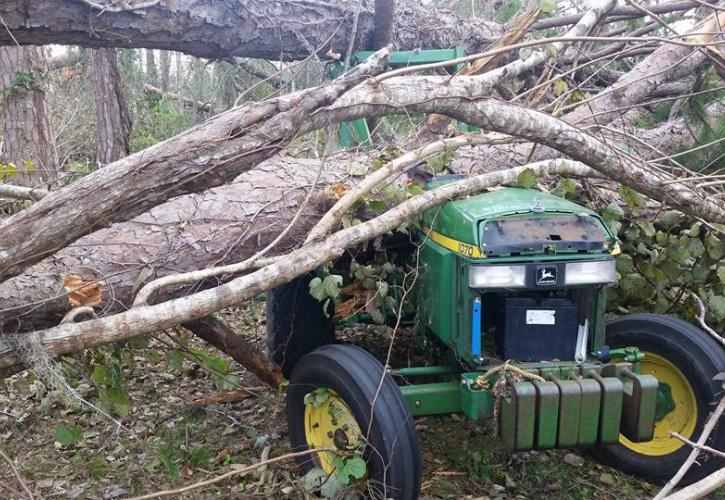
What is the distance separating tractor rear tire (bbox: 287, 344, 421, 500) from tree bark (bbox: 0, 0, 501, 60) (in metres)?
3.06

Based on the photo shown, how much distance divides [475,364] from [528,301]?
1.29 ft

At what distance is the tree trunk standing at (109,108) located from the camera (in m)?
8.88

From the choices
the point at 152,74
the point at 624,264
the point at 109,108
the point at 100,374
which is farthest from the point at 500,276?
the point at 152,74

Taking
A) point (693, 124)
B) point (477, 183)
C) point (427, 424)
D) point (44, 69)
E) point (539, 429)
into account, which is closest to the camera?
point (539, 429)

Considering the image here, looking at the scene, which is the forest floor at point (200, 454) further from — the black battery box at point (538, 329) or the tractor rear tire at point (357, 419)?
the black battery box at point (538, 329)

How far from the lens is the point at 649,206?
443cm

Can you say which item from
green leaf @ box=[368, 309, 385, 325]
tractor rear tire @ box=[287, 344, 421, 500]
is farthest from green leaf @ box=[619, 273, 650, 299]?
tractor rear tire @ box=[287, 344, 421, 500]

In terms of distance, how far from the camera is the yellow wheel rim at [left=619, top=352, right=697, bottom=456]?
3.54m

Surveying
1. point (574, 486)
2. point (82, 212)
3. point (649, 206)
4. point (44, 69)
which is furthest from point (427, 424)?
point (44, 69)

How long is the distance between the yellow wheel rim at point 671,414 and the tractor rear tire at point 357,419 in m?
1.37

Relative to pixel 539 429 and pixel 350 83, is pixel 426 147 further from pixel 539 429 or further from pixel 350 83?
pixel 539 429

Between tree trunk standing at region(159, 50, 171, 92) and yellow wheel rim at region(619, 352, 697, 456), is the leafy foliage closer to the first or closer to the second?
yellow wheel rim at region(619, 352, 697, 456)

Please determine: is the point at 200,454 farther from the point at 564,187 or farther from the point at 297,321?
the point at 564,187

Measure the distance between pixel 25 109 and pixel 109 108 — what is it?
101 inches
